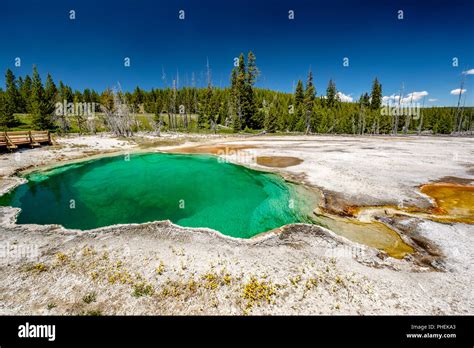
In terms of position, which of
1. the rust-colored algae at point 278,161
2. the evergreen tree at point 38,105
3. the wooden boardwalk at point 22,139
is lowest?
the rust-colored algae at point 278,161

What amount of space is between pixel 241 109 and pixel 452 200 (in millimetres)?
58840

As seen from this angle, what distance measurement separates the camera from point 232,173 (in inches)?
869

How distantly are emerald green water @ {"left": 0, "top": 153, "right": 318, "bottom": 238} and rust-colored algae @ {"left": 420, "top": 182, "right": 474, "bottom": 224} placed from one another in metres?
6.77

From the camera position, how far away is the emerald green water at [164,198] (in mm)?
12203

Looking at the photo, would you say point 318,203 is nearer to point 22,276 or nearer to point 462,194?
point 462,194

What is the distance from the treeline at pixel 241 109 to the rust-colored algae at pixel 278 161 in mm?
39819

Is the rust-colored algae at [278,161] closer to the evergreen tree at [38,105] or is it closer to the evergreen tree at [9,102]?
the evergreen tree at [38,105]

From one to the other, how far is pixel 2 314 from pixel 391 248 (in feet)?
40.3

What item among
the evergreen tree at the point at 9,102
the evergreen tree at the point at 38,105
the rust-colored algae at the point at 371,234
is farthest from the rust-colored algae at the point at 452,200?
the evergreen tree at the point at 9,102

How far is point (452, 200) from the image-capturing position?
12664mm

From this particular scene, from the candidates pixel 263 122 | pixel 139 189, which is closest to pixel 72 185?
pixel 139 189

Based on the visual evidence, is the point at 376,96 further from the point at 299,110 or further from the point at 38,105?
the point at 38,105

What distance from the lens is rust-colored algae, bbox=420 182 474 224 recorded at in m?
10.8

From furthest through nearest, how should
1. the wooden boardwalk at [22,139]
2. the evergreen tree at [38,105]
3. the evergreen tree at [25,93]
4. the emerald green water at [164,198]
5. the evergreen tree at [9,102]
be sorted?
1. the evergreen tree at [25,93]
2. the evergreen tree at [9,102]
3. the evergreen tree at [38,105]
4. the wooden boardwalk at [22,139]
5. the emerald green water at [164,198]
